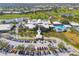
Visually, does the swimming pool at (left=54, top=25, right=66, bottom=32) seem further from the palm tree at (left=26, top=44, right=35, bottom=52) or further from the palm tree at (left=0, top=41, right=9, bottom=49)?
the palm tree at (left=0, top=41, right=9, bottom=49)

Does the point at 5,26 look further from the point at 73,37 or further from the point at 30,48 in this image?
the point at 73,37

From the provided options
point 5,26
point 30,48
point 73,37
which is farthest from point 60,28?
point 5,26

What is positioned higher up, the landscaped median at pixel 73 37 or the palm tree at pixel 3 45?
the landscaped median at pixel 73 37

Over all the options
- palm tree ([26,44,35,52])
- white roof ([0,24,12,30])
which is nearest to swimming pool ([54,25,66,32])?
palm tree ([26,44,35,52])

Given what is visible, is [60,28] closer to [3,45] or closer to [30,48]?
[30,48]

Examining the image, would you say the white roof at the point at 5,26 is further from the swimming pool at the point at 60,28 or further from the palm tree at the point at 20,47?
the swimming pool at the point at 60,28

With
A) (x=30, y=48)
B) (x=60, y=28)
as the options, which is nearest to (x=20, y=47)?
(x=30, y=48)

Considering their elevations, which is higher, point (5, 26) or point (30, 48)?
point (5, 26)

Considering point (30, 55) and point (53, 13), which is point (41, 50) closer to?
point (30, 55)

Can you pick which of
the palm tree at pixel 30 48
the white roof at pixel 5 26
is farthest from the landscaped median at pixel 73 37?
the white roof at pixel 5 26

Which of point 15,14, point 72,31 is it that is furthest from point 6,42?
point 72,31

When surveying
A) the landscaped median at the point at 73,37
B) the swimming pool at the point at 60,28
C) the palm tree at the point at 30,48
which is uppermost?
the swimming pool at the point at 60,28
